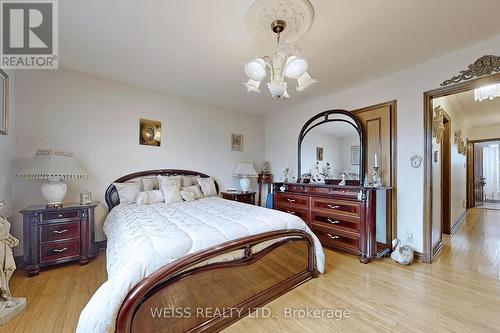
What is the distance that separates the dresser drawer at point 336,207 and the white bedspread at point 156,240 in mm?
832

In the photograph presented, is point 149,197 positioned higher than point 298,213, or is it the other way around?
point 149,197

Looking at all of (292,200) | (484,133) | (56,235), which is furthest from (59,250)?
(484,133)

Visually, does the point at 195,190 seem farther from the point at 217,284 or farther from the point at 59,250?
the point at 217,284

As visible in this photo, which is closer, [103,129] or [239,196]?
[103,129]

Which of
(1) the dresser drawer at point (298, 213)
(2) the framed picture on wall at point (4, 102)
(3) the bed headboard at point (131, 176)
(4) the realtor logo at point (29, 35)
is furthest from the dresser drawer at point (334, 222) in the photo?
(2) the framed picture on wall at point (4, 102)

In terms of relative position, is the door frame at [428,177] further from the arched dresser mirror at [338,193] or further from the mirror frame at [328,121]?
the mirror frame at [328,121]

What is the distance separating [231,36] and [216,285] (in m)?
2.24

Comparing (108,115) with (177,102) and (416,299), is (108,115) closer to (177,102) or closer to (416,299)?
(177,102)

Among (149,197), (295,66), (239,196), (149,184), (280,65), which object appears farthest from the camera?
(239,196)

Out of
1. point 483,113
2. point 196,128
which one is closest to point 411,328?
point 196,128

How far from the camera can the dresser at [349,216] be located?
2.54 meters

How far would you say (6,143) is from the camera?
2277mm

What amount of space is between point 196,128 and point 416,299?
384cm

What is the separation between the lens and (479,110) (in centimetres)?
432
